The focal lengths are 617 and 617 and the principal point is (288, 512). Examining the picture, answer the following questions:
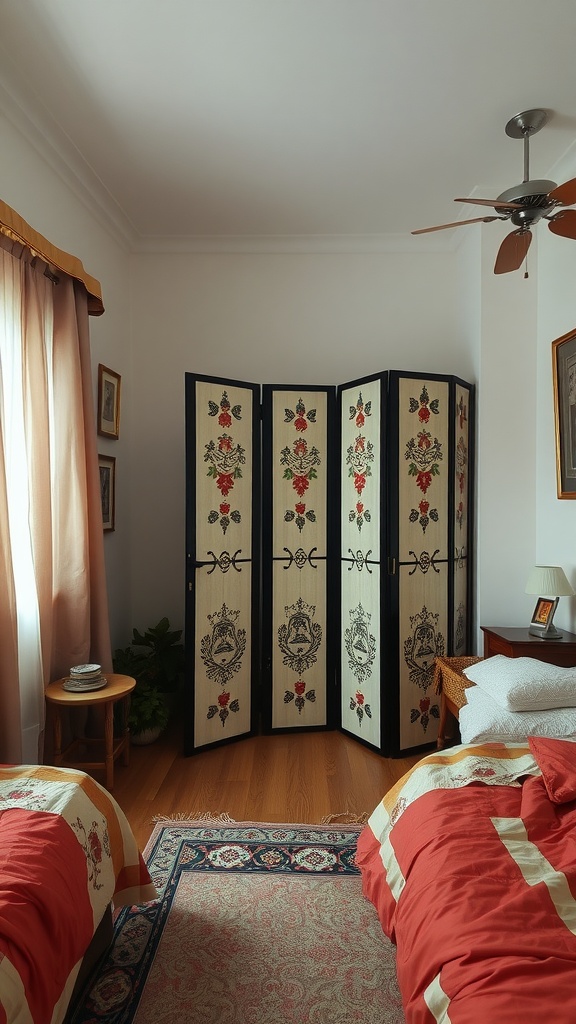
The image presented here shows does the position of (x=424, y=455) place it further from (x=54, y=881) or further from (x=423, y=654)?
(x=54, y=881)

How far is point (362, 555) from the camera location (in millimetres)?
3547

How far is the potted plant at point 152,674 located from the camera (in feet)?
11.3

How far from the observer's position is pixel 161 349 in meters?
4.14

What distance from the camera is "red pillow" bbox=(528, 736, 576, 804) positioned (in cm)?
166

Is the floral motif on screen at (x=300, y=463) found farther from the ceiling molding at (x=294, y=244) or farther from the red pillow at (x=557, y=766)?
the red pillow at (x=557, y=766)

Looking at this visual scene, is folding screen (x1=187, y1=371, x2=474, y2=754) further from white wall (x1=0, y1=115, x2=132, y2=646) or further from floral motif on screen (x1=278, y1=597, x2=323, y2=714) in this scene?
white wall (x1=0, y1=115, x2=132, y2=646)

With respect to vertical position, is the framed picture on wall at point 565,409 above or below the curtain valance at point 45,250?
below

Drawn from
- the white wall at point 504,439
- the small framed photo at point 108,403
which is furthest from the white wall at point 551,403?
the small framed photo at point 108,403

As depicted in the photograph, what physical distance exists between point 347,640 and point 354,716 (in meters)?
0.44

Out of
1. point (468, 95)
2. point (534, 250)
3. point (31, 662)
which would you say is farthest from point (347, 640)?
point (468, 95)

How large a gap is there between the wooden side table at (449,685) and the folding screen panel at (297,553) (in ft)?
2.48

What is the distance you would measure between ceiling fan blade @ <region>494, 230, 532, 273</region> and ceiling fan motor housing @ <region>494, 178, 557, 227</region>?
0.06m

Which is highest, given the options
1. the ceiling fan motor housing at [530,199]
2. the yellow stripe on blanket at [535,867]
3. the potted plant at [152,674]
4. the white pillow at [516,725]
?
the ceiling fan motor housing at [530,199]

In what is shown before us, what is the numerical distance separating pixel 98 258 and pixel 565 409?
2.73 meters
